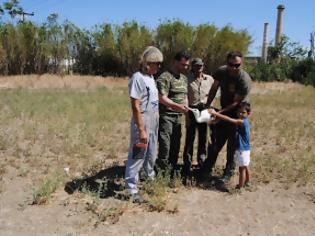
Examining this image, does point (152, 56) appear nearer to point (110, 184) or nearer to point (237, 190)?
point (110, 184)

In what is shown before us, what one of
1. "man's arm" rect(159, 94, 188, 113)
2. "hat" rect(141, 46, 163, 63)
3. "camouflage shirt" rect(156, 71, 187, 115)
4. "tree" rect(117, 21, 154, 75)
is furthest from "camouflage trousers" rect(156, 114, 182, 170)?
"tree" rect(117, 21, 154, 75)

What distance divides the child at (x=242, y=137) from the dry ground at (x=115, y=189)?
261 mm

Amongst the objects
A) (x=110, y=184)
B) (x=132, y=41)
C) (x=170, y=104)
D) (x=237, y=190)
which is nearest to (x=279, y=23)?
(x=132, y=41)

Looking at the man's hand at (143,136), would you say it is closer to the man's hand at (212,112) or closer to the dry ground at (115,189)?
the dry ground at (115,189)

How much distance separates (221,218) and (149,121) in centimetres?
132

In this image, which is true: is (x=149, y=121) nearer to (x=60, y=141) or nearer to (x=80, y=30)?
(x=60, y=141)

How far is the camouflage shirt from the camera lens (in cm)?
536

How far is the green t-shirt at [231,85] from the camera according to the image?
538cm

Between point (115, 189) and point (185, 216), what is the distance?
3.83ft

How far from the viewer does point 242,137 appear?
5477mm

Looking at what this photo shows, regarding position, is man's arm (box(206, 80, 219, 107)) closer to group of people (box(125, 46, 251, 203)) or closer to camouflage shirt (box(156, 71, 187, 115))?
group of people (box(125, 46, 251, 203))

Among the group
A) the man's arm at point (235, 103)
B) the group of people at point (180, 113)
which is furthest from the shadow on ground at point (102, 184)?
the man's arm at point (235, 103)

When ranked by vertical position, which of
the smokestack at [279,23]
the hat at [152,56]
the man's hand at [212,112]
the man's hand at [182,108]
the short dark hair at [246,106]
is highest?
the smokestack at [279,23]

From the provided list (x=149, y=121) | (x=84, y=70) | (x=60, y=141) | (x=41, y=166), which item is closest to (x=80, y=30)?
(x=84, y=70)
